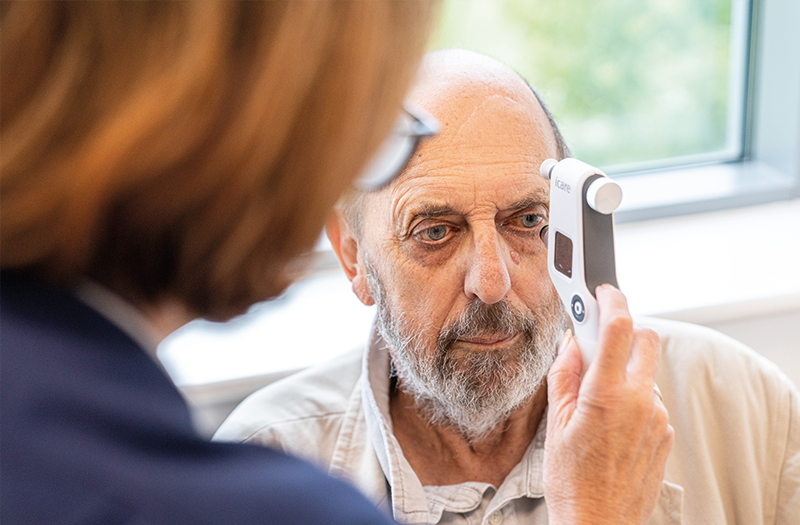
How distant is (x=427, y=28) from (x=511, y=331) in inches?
27.9

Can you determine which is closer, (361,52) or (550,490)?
(361,52)

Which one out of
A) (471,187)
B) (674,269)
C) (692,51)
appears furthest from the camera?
(692,51)

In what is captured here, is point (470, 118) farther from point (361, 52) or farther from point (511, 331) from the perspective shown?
point (361, 52)

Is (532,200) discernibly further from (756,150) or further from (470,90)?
(756,150)

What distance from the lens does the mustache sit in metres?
1.20

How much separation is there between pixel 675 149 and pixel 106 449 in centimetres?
224

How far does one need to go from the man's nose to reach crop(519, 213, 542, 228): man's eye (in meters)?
0.06

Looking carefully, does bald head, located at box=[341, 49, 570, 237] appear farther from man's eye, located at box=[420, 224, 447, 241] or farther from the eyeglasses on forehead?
the eyeglasses on forehead

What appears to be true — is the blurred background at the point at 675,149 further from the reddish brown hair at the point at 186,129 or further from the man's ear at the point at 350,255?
the reddish brown hair at the point at 186,129

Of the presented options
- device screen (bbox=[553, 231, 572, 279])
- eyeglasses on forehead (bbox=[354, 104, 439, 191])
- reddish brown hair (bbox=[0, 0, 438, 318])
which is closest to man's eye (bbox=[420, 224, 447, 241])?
device screen (bbox=[553, 231, 572, 279])

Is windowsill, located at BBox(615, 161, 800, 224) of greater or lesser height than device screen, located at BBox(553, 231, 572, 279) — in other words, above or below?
above

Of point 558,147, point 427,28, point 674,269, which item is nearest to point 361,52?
point 427,28

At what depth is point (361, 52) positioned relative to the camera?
554 mm

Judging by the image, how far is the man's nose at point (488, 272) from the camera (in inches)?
45.9
